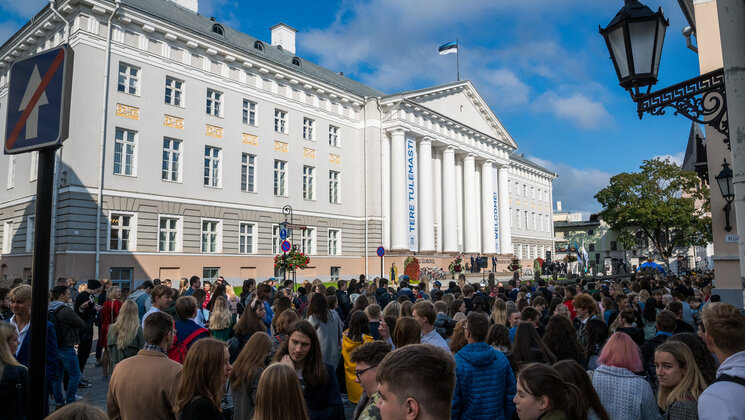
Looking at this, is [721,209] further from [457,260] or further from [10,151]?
[457,260]

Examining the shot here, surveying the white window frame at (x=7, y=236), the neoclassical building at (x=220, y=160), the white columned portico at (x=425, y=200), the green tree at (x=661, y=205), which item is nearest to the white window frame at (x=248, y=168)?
the neoclassical building at (x=220, y=160)

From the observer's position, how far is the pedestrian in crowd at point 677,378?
341 cm

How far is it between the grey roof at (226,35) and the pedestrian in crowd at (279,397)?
28131 mm

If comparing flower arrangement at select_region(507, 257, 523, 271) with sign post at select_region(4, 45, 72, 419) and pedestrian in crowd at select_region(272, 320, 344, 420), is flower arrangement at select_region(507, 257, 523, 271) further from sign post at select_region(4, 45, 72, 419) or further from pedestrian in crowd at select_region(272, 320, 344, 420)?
sign post at select_region(4, 45, 72, 419)

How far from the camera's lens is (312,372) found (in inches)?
158

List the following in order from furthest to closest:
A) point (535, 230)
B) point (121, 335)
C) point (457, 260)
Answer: point (535, 230), point (457, 260), point (121, 335)

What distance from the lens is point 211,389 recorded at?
3402 mm

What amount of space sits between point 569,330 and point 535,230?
6660cm

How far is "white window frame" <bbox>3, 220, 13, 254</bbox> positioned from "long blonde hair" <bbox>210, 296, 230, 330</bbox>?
2809 cm

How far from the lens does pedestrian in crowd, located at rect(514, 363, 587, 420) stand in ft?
9.58

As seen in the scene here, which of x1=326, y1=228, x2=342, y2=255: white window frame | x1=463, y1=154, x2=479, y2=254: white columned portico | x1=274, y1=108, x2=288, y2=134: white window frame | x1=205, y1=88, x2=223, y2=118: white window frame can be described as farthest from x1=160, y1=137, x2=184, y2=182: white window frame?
x1=463, y1=154, x2=479, y2=254: white columned portico

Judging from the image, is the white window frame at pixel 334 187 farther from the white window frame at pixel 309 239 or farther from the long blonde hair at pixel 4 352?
the long blonde hair at pixel 4 352

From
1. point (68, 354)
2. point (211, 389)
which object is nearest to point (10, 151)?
point (211, 389)

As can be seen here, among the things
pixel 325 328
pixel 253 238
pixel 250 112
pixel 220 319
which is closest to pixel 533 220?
pixel 253 238
